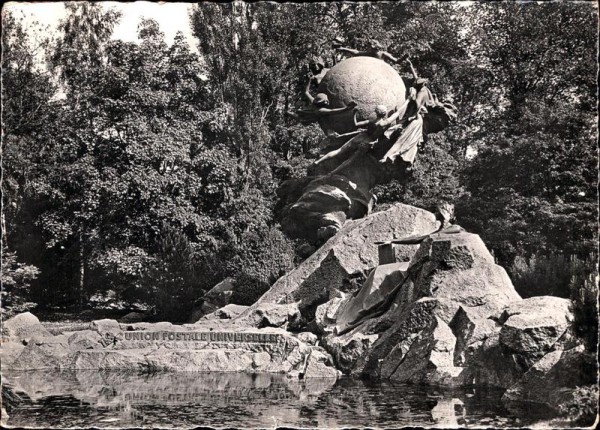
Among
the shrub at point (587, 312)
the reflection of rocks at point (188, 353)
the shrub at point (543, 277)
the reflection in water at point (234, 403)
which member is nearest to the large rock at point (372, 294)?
the reflection of rocks at point (188, 353)

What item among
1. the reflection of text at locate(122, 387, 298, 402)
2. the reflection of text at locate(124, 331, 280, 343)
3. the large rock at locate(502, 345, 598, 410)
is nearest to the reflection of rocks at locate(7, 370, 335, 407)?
the reflection of text at locate(122, 387, 298, 402)

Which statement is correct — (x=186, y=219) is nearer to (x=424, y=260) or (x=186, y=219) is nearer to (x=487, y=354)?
(x=424, y=260)

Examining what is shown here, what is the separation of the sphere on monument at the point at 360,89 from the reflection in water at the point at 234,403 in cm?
719

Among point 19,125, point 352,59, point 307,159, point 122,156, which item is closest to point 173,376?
point 352,59

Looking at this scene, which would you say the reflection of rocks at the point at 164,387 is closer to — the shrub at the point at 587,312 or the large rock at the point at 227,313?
the shrub at the point at 587,312

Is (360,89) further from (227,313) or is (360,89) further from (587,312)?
(587,312)

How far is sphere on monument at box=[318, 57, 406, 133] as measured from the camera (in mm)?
16922

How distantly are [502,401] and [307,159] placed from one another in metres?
19.3

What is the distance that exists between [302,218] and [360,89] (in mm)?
3057

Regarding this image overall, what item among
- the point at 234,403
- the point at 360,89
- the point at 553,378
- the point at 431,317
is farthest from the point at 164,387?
the point at 360,89

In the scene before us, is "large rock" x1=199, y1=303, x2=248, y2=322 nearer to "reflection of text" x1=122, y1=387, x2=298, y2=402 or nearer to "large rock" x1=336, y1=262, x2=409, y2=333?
"large rock" x1=336, y1=262, x2=409, y2=333

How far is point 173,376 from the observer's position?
1175cm

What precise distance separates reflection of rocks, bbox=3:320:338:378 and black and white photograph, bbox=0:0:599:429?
0.14ft

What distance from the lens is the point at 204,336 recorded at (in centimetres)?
1347
